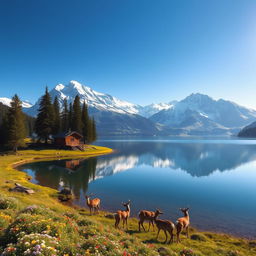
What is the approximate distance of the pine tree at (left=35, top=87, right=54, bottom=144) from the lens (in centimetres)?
8706

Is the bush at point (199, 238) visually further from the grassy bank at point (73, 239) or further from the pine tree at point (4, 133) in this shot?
the pine tree at point (4, 133)

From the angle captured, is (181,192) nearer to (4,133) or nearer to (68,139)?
(68,139)

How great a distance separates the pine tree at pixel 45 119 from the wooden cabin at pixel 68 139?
16.9 ft

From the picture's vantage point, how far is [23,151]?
241 feet

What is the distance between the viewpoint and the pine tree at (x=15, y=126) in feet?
223

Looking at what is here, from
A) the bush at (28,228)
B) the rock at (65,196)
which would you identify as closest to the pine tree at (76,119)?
the rock at (65,196)

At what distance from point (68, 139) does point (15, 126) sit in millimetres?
23390

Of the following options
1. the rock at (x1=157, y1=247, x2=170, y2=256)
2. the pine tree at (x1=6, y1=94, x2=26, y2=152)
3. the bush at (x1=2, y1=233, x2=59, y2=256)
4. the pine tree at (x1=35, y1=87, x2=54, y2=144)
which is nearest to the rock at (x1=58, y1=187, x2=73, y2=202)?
the rock at (x1=157, y1=247, x2=170, y2=256)

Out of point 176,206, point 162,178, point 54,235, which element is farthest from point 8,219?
point 162,178

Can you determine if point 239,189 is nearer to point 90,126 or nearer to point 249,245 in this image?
point 249,245

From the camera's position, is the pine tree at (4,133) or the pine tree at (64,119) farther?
the pine tree at (64,119)

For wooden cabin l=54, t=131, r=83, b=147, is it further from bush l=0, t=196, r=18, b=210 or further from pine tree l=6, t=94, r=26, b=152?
bush l=0, t=196, r=18, b=210

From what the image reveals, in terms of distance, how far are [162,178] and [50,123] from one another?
6353cm

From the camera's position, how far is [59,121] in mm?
98750
